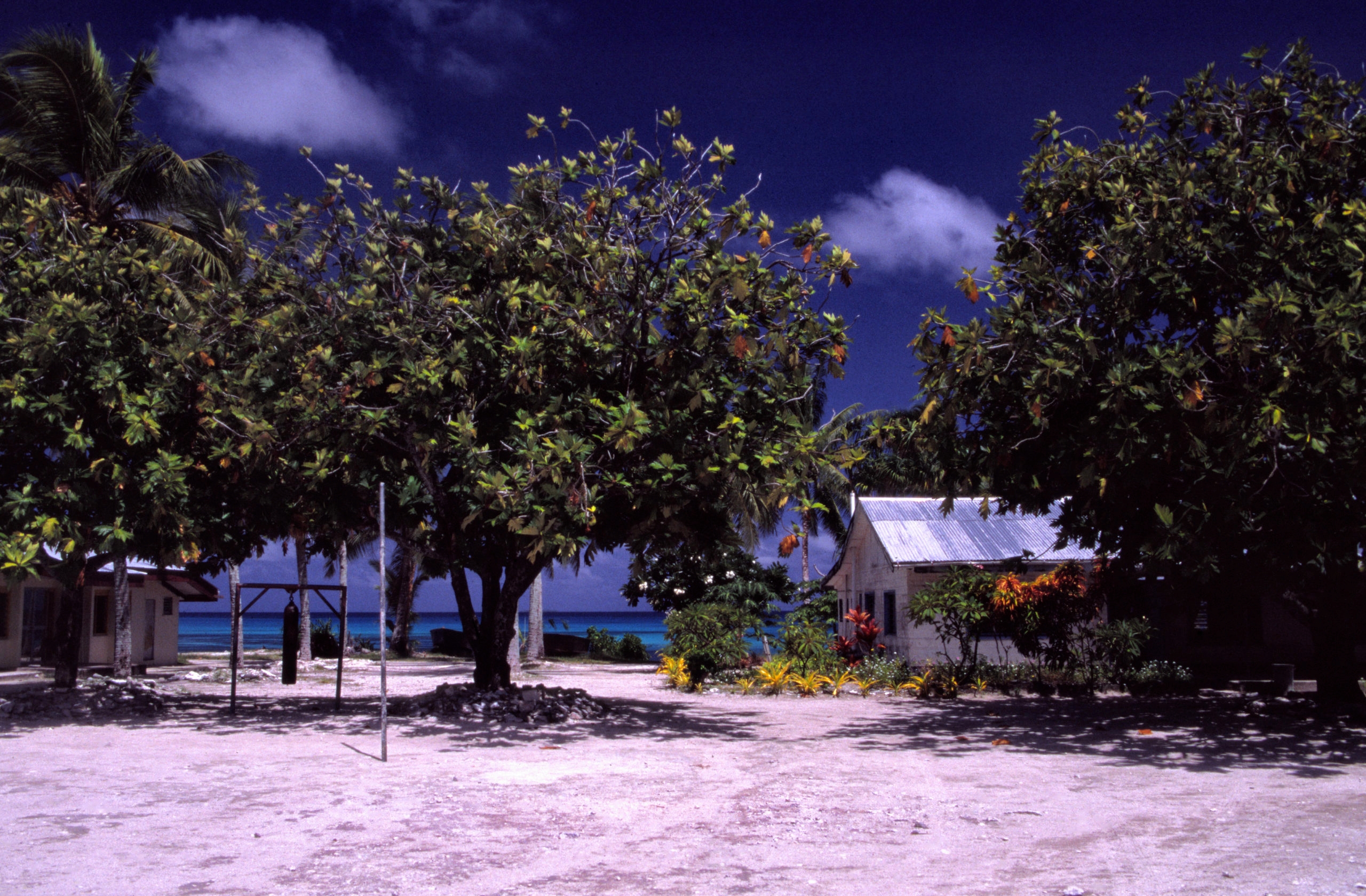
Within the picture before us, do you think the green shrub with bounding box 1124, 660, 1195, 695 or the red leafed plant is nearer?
the green shrub with bounding box 1124, 660, 1195, 695

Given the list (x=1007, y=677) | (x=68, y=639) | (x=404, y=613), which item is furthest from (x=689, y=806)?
(x=404, y=613)

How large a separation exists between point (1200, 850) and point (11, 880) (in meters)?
7.91

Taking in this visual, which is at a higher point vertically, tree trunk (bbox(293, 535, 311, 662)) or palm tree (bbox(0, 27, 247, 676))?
palm tree (bbox(0, 27, 247, 676))

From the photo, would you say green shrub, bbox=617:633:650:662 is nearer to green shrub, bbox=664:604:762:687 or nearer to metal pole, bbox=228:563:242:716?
green shrub, bbox=664:604:762:687

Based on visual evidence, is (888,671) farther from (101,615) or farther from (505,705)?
(101,615)

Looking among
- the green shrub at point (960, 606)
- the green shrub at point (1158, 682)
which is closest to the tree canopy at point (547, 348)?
the green shrub at point (960, 606)

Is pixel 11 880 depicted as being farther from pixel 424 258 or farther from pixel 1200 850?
pixel 424 258

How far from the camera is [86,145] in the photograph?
19.0m

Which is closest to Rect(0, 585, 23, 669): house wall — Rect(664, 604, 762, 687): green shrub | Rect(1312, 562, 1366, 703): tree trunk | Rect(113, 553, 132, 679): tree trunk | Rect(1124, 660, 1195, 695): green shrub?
Rect(113, 553, 132, 679): tree trunk

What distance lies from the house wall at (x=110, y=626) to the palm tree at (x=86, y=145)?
11.4 m

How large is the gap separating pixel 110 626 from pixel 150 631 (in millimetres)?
1643

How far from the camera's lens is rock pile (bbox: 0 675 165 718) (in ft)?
53.9

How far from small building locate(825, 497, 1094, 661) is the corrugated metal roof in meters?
0.02

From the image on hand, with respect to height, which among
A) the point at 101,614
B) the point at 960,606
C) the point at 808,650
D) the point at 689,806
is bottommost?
the point at 689,806
